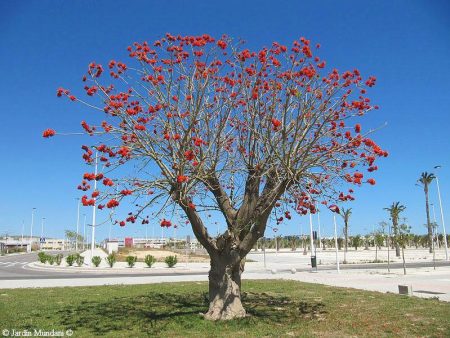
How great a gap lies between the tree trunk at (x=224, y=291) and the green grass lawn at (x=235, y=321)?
0.36 metres

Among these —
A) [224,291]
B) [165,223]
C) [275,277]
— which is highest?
[165,223]

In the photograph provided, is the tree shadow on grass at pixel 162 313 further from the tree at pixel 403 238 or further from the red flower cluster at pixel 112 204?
the tree at pixel 403 238

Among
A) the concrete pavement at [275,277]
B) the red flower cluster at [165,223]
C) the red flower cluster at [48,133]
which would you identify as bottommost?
the concrete pavement at [275,277]

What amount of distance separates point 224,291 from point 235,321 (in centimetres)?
73

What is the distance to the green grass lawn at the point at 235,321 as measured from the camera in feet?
27.1

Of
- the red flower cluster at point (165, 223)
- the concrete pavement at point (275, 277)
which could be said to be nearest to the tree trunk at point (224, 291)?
the red flower cluster at point (165, 223)

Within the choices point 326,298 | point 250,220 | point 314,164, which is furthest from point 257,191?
point 326,298

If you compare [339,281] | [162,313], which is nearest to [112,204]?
[162,313]

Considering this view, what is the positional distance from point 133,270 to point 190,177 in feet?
83.1

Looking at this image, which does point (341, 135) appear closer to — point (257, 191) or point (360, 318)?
point (257, 191)

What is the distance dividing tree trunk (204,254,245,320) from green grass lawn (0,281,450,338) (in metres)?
0.36

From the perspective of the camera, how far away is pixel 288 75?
855cm

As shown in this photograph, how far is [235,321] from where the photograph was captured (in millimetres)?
9008

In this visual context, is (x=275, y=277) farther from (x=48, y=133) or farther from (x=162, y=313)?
(x=48, y=133)
